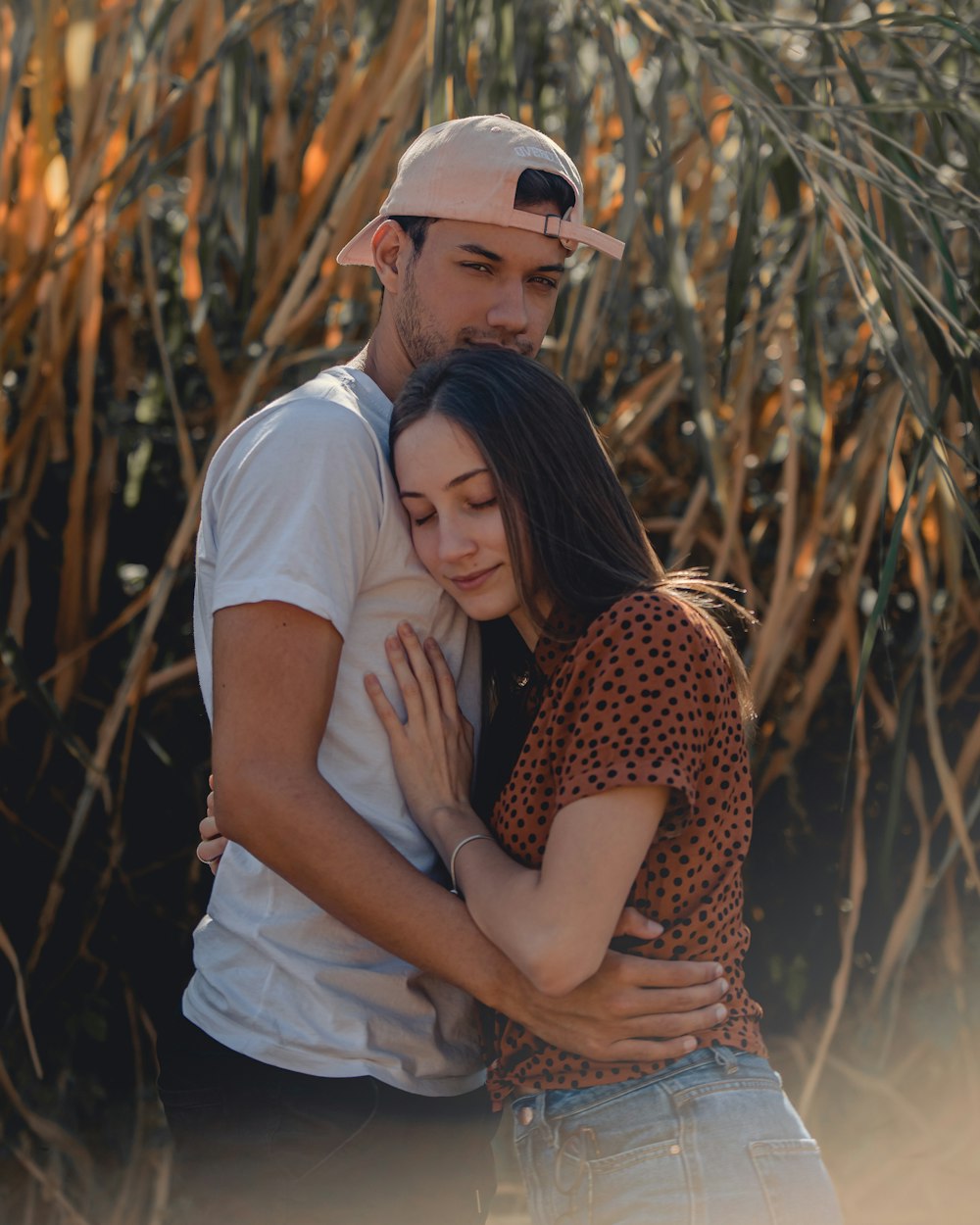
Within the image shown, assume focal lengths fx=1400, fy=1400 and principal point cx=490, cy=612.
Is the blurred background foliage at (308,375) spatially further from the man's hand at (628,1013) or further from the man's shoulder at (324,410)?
the man's hand at (628,1013)

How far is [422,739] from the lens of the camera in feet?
3.93

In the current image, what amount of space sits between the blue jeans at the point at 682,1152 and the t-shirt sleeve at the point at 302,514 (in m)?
0.43

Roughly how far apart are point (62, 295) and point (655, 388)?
1.01 meters

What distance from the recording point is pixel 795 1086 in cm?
265

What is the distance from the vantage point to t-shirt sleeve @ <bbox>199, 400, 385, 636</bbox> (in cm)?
109

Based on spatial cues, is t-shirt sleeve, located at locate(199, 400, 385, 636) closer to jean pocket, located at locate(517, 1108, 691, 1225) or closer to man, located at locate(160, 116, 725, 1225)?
man, located at locate(160, 116, 725, 1225)

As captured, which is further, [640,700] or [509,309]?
[509,309]

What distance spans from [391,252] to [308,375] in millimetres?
879

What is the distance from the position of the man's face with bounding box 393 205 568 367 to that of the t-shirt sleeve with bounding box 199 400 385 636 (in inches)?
7.6

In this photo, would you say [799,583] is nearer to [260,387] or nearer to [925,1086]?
[260,387]

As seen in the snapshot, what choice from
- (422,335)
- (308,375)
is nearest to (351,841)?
(422,335)

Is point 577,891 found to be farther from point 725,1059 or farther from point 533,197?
point 533,197

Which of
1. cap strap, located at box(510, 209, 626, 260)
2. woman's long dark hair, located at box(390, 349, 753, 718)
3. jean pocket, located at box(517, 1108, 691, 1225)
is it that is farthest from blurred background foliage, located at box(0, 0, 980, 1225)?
jean pocket, located at box(517, 1108, 691, 1225)

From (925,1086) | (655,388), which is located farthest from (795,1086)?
Answer: (655,388)
